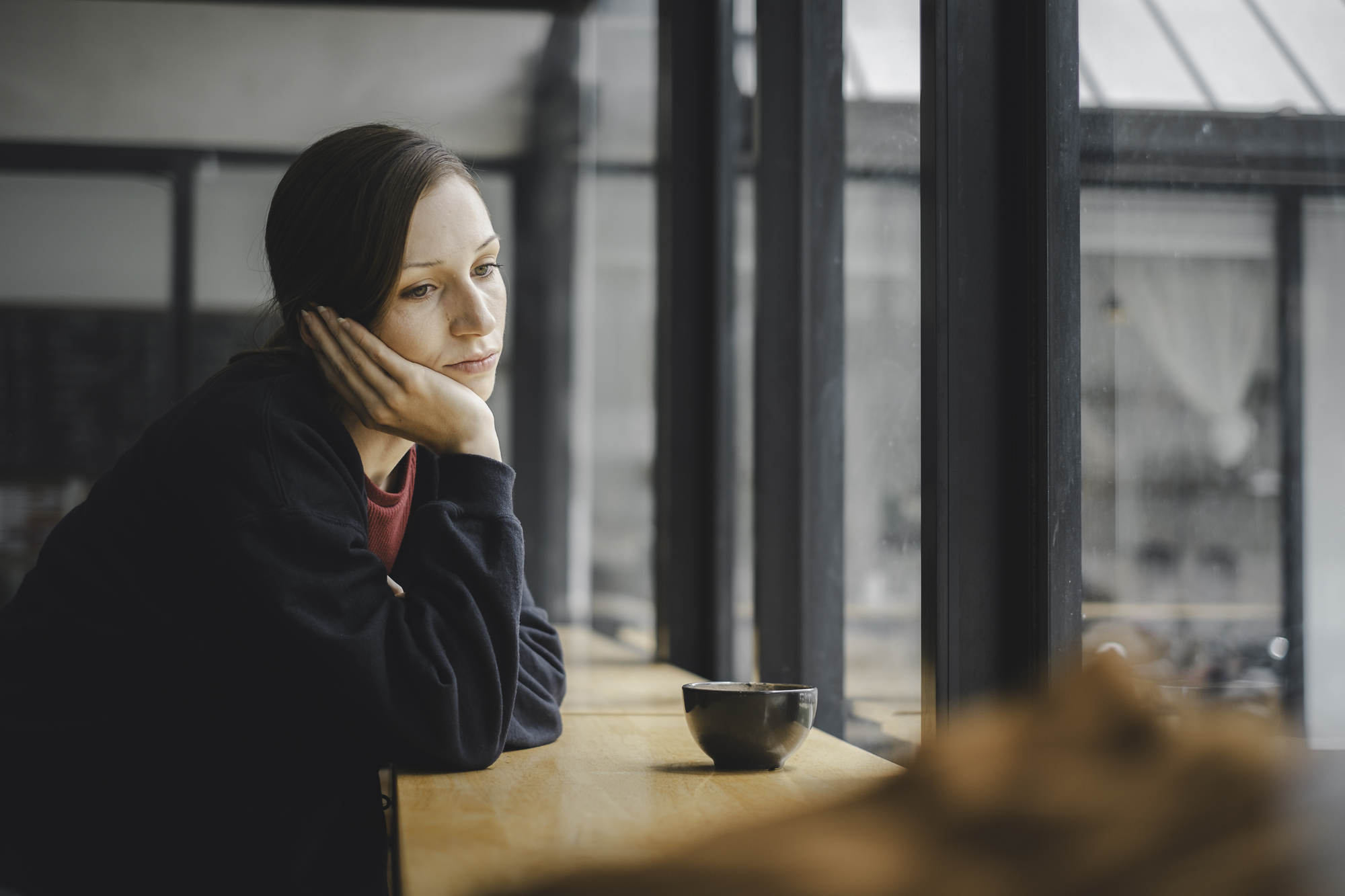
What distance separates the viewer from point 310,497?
0.92 metres

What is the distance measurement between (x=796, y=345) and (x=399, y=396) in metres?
0.74

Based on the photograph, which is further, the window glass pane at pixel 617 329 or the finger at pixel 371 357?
the window glass pane at pixel 617 329

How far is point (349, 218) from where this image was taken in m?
1.08

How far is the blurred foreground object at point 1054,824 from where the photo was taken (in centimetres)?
22

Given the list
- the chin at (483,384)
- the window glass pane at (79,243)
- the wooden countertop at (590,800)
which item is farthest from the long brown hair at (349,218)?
the window glass pane at (79,243)

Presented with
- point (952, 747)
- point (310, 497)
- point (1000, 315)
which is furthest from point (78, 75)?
point (952, 747)

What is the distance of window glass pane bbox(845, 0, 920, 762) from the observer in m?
1.29

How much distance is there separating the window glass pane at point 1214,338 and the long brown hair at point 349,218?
0.65 meters

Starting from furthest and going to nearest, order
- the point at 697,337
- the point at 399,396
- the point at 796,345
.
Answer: the point at 697,337 < the point at 796,345 < the point at 399,396

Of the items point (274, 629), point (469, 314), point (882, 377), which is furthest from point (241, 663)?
point (882, 377)

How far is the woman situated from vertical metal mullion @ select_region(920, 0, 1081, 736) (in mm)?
397

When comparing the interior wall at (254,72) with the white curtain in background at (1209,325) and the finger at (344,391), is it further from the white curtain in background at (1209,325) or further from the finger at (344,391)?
the white curtain in background at (1209,325)

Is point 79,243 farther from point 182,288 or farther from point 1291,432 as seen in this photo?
point 1291,432

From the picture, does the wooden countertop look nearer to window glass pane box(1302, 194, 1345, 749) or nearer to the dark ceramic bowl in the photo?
the dark ceramic bowl
